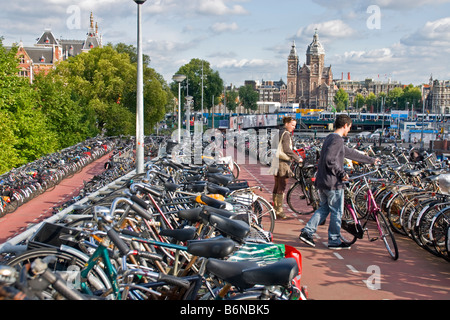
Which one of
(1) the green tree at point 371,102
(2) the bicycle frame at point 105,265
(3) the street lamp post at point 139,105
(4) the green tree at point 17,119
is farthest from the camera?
(1) the green tree at point 371,102

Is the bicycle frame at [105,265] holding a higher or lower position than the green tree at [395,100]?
lower

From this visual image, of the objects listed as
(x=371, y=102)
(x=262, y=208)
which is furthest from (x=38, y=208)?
(x=371, y=102)

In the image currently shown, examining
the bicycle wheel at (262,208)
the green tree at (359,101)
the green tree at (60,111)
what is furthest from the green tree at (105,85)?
the green tree at (359,101)

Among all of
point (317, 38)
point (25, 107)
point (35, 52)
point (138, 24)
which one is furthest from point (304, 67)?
point (138, 24)

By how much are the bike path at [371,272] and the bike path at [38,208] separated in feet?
18.3

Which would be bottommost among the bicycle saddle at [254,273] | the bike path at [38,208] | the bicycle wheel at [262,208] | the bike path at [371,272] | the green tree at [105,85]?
the bike path at [38,208]

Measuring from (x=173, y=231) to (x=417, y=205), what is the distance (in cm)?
368

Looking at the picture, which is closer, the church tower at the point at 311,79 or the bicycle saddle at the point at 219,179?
the bicycle saddle at the point at 219,179

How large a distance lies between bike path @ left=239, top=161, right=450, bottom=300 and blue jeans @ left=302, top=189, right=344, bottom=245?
0.65 feet

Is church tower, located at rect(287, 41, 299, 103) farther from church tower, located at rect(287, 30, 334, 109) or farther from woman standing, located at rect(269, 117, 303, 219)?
woman standing, located at rect(269, 117, 303, 219)

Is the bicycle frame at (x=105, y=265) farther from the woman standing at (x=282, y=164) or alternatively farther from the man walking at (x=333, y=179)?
the woman standing at (x=282, y=164)

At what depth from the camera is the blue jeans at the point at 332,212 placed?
5617mm

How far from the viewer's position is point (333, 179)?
557 cm

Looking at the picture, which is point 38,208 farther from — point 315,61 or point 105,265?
point 315,61
